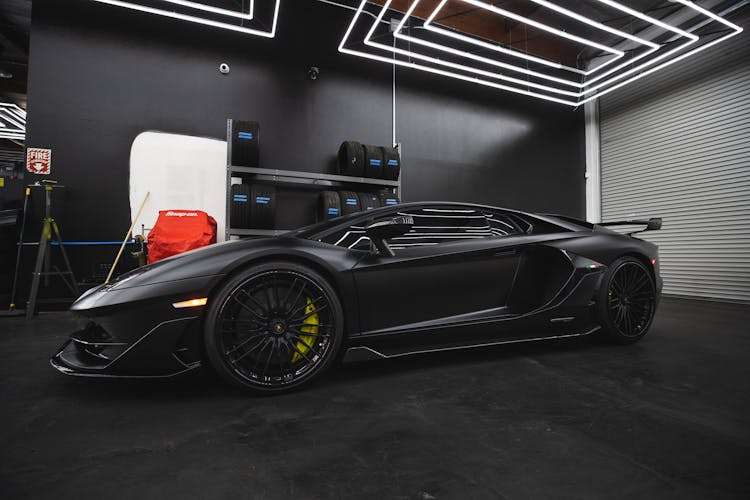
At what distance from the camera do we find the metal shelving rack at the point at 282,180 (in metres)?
4.02

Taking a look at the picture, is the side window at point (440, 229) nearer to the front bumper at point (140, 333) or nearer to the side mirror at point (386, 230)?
the side mirror at point (386, 230)

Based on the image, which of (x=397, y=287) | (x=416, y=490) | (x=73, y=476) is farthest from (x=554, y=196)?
(x=73, y=476)

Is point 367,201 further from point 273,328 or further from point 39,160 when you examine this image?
point 39,160

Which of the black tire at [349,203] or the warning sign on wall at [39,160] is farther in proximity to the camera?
the black tire at [349,203]

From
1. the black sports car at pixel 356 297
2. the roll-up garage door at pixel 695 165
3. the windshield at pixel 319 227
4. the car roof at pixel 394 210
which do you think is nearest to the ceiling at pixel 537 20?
the roll-up garage door at pixel 695 165

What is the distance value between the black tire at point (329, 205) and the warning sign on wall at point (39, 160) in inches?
125

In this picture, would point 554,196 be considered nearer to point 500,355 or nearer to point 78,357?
point 500,355

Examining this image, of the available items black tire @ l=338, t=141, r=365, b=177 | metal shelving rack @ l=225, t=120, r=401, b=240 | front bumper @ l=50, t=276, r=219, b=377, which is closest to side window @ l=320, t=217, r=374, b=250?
front bumper @ l=50, t=276, r=219, b=377

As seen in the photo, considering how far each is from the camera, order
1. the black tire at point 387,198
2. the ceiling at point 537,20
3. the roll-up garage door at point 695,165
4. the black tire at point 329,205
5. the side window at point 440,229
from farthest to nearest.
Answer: the roll-up garage door at point 695,165 < the ceiling at point 537,20 < the black tire at point 387,198 < the black tire at point 329,205 < the side window at point 440,229

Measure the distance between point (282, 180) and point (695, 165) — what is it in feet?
21.8

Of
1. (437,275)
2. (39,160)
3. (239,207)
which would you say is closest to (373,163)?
(239,207)

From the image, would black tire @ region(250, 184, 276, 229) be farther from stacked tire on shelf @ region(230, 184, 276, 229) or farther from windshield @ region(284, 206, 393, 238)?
windshield @ region(284, 206, 393, 238)

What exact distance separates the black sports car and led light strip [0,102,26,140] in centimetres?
870

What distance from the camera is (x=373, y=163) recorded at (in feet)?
15.4
